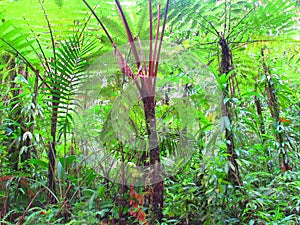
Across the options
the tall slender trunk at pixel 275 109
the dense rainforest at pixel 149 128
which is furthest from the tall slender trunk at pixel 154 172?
the tall slender trunk at pixel 275 109

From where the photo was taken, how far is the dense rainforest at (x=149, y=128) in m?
1.38

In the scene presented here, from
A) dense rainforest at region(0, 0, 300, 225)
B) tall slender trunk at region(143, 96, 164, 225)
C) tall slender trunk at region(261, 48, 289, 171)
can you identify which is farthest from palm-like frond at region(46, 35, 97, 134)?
tall slender trunk at region(261, 48, 289, 171)

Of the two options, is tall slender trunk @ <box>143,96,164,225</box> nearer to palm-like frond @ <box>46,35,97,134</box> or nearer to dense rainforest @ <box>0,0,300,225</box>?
dense rainforest @ <box>0,0,300,225</box>

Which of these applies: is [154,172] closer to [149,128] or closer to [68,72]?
[149,128]

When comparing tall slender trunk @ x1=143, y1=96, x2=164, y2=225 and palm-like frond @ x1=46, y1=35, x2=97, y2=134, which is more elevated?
palm-like frond @ x1=46, y1=35, x2=97, y2=134

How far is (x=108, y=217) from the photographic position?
156 centimetres

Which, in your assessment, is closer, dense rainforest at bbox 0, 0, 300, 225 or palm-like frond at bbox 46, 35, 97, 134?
dense rainforest at bbox 0, 0, 300, 225

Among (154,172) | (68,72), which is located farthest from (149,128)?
(68,72)

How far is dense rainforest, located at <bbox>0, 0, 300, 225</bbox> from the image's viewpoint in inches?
54.5

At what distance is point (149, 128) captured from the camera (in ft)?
5.00

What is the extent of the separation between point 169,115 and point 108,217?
0.77m

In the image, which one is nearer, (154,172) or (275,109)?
(154,172)

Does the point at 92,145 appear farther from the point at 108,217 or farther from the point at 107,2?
the point at 107,2

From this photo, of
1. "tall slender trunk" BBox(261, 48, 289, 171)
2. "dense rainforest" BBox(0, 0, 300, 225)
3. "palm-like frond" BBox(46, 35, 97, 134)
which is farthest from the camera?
"tall slender trunk" BBox(261, 48, 289, 171)
